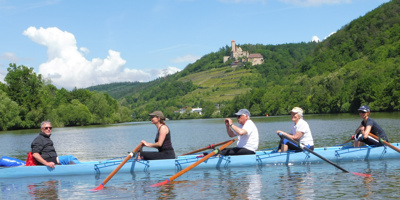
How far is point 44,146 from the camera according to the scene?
14445 mm

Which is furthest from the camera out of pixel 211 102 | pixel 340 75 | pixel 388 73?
pixel 211 102

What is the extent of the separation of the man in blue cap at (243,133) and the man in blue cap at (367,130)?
4454 mm

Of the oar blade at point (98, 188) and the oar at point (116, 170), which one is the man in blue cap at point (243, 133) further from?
the oar blade at point (98, 188)

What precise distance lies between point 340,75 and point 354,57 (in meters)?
36.0

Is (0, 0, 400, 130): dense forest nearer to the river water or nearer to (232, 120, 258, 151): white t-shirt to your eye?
the river water

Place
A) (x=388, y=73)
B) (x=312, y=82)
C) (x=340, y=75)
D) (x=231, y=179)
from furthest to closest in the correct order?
(x=312, y=82) → (x=340, y=75) → (x=388, y=73) → (x=231, y=179)

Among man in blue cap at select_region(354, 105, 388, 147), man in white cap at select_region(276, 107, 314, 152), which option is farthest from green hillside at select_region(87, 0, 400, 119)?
man in white cap at select_region(276, 107, 314, 152)

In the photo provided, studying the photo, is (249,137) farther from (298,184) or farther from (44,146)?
(44,146)

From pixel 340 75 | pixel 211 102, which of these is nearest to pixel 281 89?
pixel 340 75

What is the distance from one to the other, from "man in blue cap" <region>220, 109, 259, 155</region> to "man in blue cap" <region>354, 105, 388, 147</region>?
445 cm

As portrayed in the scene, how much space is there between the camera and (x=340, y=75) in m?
107

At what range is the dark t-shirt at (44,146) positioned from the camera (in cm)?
1424

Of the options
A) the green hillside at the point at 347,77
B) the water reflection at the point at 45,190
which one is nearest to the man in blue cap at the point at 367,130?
the water reflection at the point at 45,190

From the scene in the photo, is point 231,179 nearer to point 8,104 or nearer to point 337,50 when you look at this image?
point 8,104
